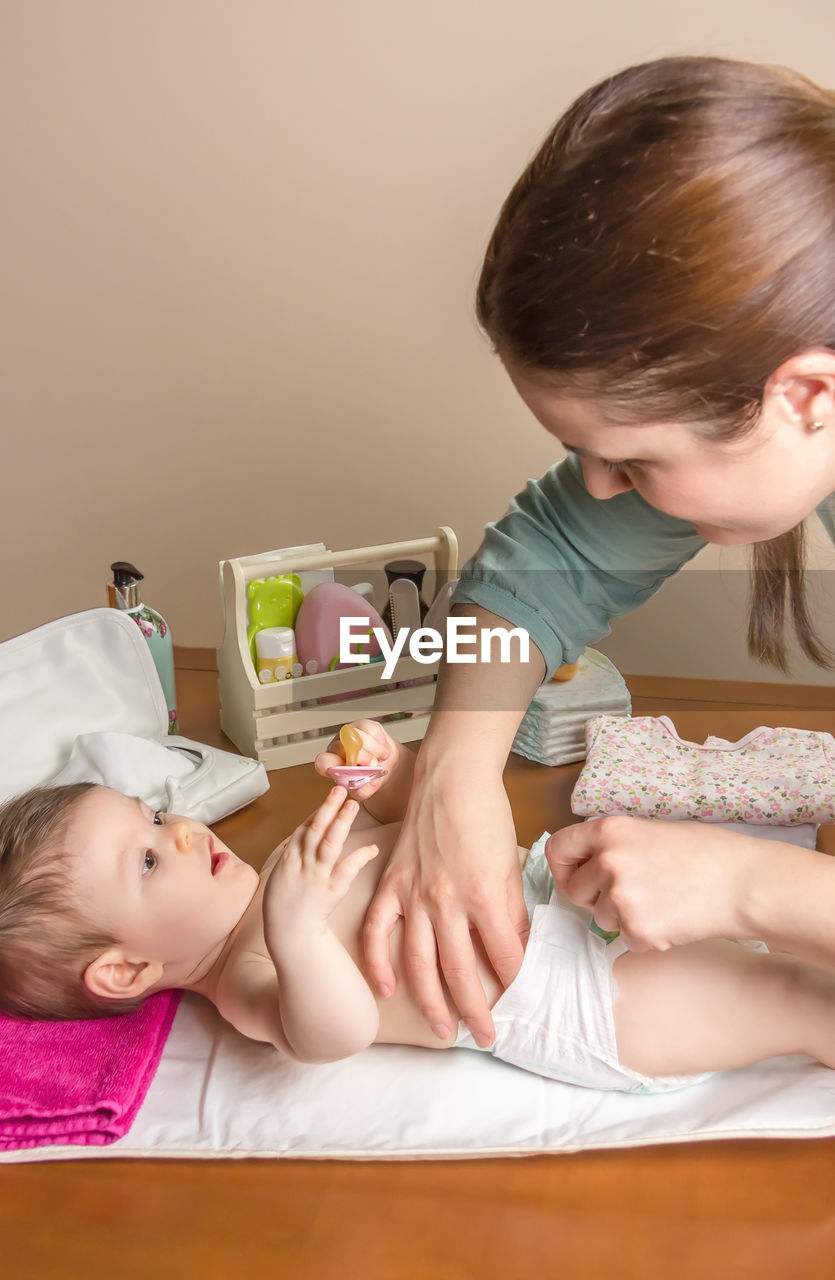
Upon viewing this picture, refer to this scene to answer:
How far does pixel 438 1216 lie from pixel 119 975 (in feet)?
1.32

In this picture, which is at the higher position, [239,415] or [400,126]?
[400,126]

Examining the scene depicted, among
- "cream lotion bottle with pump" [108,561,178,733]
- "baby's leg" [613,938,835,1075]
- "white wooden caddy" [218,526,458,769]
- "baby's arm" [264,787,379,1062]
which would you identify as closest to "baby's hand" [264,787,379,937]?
"baby's arm" [264,787,379,1062]

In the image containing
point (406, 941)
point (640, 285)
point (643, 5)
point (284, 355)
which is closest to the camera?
point (640, 285)

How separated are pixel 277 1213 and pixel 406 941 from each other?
240 millimetres

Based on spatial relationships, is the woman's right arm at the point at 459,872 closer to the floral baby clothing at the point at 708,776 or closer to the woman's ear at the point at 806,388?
the floral baby clothing at the point at 708,776

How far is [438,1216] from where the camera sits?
32.4 inches

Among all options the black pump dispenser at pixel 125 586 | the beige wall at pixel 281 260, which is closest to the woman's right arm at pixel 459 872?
the black pump dispenser at pixel 125 586

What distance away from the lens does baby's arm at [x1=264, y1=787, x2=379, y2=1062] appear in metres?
0.88

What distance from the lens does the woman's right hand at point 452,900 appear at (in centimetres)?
91

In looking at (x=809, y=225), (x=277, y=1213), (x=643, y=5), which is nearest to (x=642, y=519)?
(x=809, y=225)

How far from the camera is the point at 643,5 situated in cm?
149

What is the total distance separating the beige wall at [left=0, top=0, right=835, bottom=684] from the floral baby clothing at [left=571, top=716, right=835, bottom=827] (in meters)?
0.51

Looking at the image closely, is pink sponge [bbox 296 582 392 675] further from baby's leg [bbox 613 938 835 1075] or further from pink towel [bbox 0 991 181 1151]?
baby's leg [bbox 613 938 835 1075]

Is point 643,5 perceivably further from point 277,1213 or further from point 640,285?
point 277,1213
